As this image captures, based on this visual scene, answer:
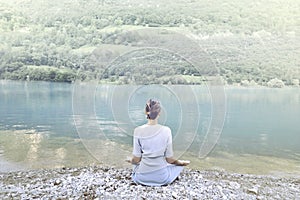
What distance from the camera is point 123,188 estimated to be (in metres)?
4.61

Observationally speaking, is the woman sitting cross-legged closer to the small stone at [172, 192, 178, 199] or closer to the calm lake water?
the small stone at [172, 192, 178, 199]

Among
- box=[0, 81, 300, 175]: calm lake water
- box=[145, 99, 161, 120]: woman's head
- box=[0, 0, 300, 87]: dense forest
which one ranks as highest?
box=[0, 0, 300, 87]: dense forest

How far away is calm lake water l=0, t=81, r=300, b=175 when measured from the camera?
5.94 metres

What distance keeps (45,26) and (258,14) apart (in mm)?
45435

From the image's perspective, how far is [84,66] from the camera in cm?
642

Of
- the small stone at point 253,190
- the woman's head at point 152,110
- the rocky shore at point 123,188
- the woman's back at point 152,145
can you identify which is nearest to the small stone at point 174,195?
the rocky shore at point 123,188

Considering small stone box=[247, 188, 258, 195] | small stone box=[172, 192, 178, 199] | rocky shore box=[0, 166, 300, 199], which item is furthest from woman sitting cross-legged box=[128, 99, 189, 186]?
small stone box=[247, 188, 258, 195]

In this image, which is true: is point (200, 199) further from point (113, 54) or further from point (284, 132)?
point (284, 132)

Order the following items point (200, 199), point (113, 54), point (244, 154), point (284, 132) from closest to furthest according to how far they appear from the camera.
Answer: point (200, 199), point (113, 54), point (244, 154), point (284, 132)

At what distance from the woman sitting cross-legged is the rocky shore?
0.42 feet

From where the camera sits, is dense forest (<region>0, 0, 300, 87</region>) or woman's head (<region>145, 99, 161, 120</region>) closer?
woman's head (<region>145, 99, 161, 120</region>)

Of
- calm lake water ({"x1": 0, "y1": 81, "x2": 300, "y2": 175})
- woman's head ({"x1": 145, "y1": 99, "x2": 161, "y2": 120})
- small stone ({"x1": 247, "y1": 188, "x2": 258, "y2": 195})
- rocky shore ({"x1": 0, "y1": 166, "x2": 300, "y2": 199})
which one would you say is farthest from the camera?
calm lake water ({"x1": 0, "y1": 81, "x2": 300, "y2": 175})

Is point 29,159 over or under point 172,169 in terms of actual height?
under

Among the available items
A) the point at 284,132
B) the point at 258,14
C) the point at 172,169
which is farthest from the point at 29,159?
the point at 258,14
